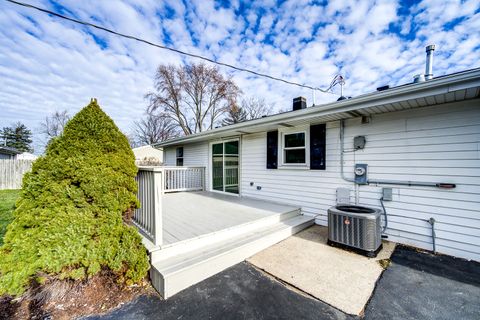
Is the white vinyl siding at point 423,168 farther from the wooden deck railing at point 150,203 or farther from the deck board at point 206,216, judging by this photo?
the wooden deck railing at point 150,203

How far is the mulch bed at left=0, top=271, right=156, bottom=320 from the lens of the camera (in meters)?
1.90

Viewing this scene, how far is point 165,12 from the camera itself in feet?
15.5

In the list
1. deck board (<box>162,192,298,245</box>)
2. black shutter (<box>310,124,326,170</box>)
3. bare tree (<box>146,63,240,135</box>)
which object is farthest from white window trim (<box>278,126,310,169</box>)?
bare tree (<box>146,63,240,135</box>)

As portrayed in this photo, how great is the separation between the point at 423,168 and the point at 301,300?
9.91ft

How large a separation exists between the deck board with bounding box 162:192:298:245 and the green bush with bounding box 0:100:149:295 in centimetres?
67

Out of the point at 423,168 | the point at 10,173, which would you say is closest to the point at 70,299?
the point at 423,168

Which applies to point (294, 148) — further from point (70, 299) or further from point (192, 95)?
point (192, 95)

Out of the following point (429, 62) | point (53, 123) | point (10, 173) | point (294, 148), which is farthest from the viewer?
point (53, 123)

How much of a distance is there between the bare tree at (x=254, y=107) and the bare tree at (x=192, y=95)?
1.91 meters

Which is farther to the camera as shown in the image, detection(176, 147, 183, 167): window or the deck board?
detection(176, 147, 183, 167): window

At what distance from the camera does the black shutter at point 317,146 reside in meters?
4.43

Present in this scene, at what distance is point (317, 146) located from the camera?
14.8 ft

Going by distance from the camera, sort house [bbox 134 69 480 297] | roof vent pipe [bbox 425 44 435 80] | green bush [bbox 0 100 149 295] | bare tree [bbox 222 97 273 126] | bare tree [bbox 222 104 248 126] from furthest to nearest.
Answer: bare tree [bbox 222 97 273 126] < bare tree [bbox 222 104 248 126] < roof vent pipe [bbox 425 44 435 80] < house [bbox 134 69 480 297] < green bush [bbox 0 100 149 295]

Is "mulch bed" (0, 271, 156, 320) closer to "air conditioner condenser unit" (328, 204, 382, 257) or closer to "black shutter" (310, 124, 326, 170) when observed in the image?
"air conditioner condenser unit" (328, 204, 382, 257)
